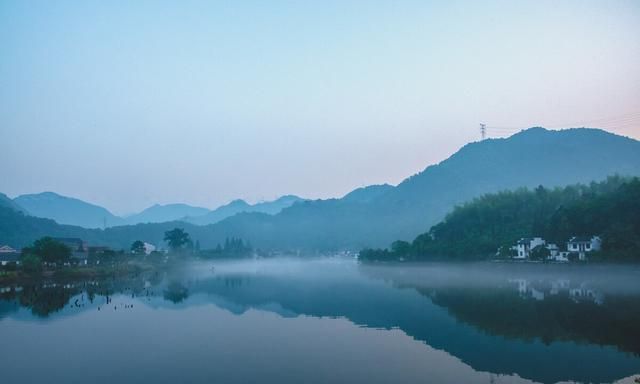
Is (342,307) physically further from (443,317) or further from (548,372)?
(548,372)

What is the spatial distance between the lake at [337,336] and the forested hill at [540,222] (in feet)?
20.0

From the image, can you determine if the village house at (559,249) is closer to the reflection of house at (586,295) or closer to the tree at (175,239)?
the reflection of house at (586,295)

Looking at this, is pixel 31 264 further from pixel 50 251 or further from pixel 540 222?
pixel 540 222

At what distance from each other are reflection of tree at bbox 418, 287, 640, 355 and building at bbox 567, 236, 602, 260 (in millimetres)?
19327

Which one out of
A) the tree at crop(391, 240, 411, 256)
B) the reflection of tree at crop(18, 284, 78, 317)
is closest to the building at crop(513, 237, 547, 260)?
the tree at crop(391, 240, 411, 256)

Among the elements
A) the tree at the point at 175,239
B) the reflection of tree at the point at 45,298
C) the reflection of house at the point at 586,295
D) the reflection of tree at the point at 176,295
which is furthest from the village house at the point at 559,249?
the tree at the point at 175,239

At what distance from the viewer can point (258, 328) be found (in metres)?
29.7

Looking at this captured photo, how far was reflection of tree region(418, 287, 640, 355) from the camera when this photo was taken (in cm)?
2430

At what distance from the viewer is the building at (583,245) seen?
5517cm

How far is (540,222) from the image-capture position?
66.3 m

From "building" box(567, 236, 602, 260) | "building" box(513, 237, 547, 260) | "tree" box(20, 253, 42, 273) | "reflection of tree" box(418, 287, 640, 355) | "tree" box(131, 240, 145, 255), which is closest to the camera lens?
"reflection of tree" box(418, 287, 640, 355)

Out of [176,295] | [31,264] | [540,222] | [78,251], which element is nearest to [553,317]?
[176,295]

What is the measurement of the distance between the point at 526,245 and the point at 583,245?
31.7 ft

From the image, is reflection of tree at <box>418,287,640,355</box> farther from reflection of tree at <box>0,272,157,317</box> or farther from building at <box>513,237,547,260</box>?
reflection of tree at <box>0,272,157,317</box>
